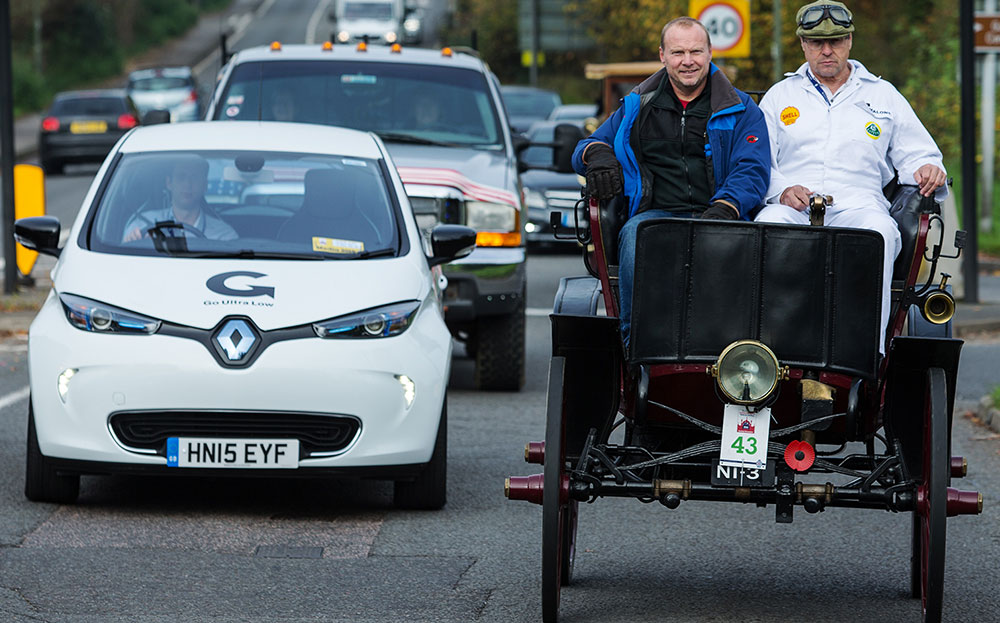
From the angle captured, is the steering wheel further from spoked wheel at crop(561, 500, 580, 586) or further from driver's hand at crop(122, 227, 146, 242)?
spoked wheel at crop(561, 500, 580, 586)

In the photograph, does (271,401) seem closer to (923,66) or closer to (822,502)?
(822,502)

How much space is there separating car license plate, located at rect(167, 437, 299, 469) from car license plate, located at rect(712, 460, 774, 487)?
7.78 feet

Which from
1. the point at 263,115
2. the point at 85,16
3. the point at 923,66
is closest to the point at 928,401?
the point at 263,115

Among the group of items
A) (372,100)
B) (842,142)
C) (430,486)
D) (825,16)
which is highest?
(825,16)

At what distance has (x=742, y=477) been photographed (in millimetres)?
5672

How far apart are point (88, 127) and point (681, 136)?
105 ft

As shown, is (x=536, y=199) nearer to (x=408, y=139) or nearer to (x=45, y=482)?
(x=408, y=139)

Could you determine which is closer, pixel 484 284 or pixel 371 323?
pixel 371 323

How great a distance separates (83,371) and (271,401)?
0.78 meters

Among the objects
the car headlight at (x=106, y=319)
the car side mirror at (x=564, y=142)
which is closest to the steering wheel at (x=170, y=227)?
the car headlight at (x=106, y=319)

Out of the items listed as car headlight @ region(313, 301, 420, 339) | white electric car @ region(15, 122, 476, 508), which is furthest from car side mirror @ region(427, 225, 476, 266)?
car headlight @ region(313, 301, 420, 339)

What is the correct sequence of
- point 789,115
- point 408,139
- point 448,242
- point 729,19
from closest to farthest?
1. point 789,115
2. point 448,242
3. point 408,139
4. point 729,19

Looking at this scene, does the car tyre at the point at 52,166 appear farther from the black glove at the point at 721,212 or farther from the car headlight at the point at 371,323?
the black glove at the point at 721,212

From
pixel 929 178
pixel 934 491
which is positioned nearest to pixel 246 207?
pixel 929 178
